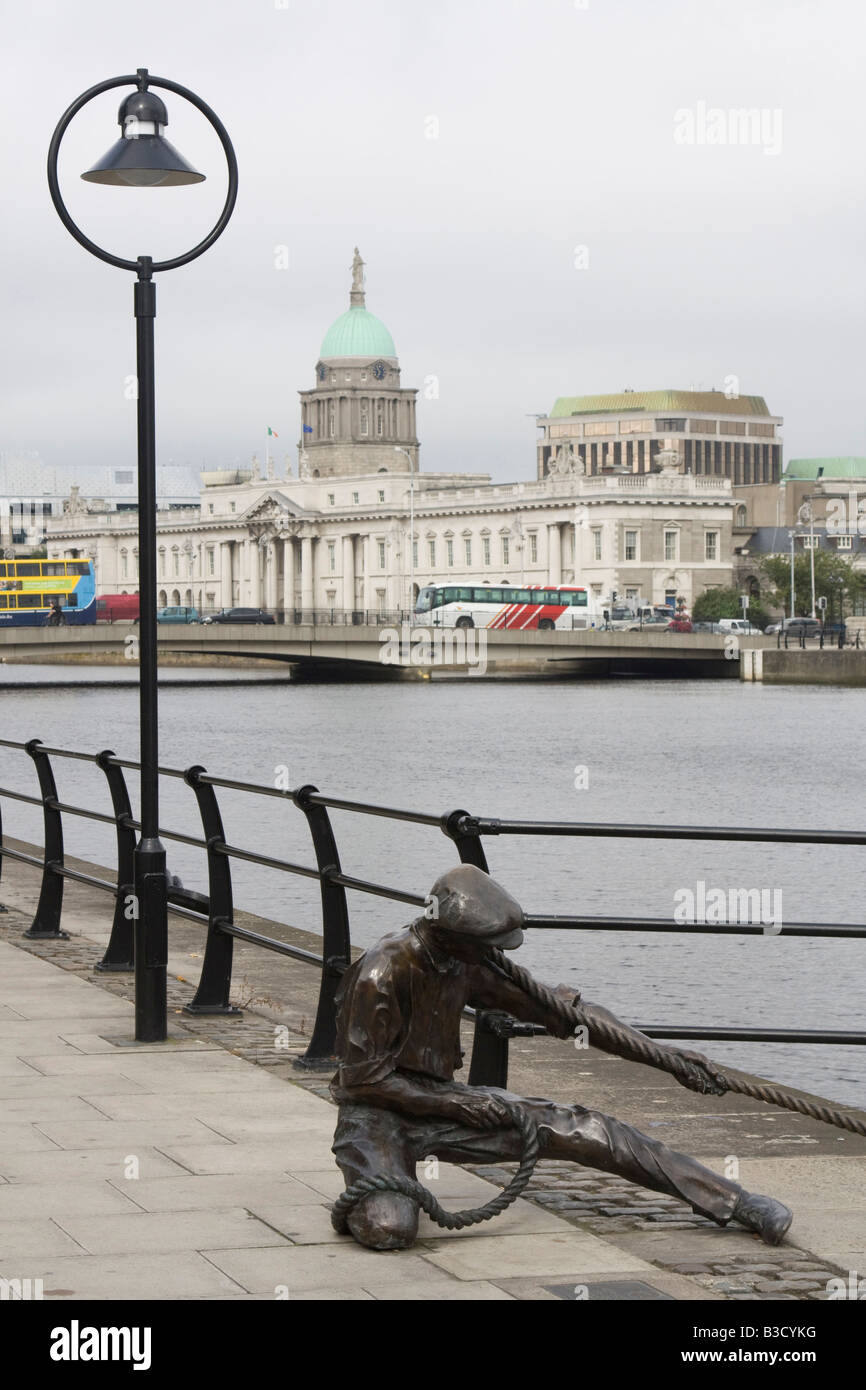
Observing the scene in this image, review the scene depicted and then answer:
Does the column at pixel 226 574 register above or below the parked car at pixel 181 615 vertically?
above

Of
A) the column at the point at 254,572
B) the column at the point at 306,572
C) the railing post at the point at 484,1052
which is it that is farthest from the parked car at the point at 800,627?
the railing post at the point at 484,1052

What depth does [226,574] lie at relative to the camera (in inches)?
6535

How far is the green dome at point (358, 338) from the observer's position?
170500mm

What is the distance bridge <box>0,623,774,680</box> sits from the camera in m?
78.9

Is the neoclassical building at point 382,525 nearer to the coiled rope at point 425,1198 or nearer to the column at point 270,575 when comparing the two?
the column at point 270,575

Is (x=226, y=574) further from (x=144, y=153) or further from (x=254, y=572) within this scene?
(x=144, y=153)

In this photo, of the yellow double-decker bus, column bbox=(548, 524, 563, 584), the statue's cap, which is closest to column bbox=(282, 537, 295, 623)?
column bbox=(548, 524, 563, 584)

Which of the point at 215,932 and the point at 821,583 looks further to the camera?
the point at 821,583

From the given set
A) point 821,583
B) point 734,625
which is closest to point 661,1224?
point 734,625

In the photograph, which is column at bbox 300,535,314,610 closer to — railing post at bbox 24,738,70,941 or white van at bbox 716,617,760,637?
white van at bbox 716,617,760,637

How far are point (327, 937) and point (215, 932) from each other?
119cm

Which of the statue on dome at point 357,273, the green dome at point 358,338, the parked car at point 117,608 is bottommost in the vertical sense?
the parked car at point 117,608

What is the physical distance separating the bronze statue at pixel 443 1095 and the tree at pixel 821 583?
123 metres
